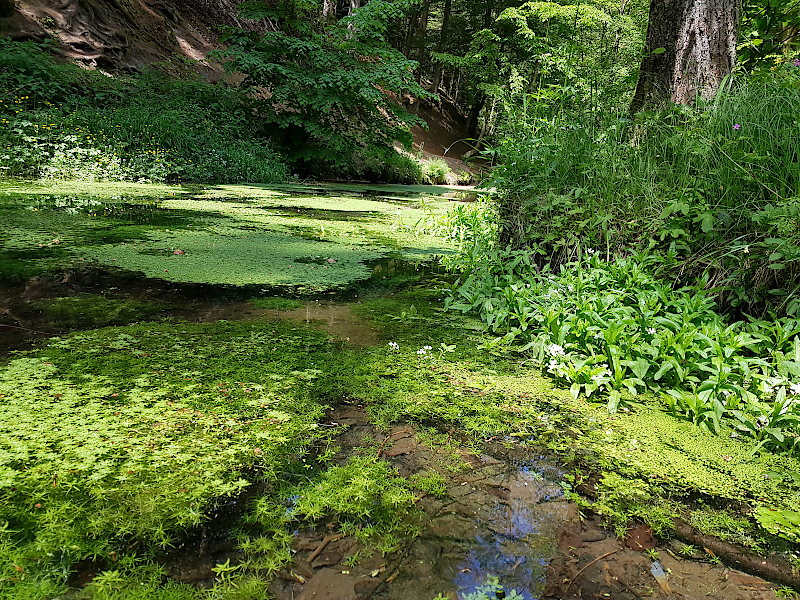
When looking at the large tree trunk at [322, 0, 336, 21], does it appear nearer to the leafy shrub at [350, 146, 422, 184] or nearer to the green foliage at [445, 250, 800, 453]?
the leafy shrub at [350, 146, 422, 184]

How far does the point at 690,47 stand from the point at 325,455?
10.8 feet

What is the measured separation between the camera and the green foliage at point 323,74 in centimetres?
947

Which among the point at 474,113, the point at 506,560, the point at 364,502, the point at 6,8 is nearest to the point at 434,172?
the point at 474,113

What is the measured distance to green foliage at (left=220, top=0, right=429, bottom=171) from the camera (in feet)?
31.1

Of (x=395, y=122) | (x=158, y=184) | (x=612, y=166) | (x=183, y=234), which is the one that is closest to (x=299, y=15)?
(x=395, y=122)

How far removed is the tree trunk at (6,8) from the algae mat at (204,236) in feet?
16.9

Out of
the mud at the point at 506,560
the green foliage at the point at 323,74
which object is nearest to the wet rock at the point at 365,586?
the mud at the point at 506,560

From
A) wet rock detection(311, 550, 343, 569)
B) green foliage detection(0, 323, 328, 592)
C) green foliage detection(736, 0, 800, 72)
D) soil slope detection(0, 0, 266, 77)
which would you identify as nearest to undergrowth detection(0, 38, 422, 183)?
soil slope detection(0, 0, 266, 77)

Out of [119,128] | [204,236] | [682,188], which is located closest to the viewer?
[682,188]

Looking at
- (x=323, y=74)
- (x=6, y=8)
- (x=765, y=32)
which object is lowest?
(x=765, y=32)

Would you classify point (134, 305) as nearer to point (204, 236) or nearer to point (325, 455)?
point (325, 455)

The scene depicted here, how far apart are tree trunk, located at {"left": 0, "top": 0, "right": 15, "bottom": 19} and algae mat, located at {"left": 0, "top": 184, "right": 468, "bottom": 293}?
5143 millimetres

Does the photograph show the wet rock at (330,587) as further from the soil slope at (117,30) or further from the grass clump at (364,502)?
the soil slope at (117,30)

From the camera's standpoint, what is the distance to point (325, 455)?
1.32m
